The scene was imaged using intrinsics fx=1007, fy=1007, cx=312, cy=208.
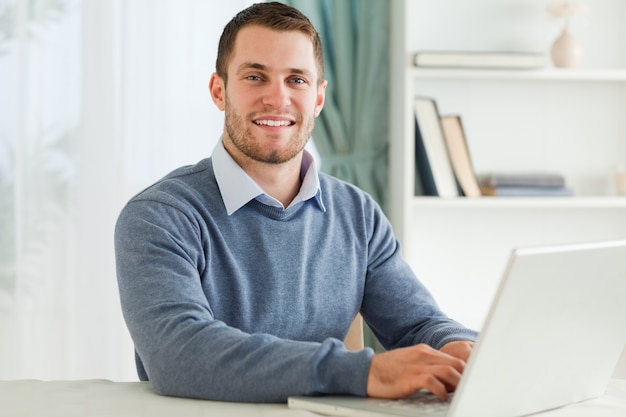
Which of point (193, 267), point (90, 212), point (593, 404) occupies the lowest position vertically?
point (90, 212)

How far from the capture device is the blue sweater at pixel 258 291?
1336 millimetres

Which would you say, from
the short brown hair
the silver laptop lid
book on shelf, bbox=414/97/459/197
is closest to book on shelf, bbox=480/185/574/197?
book on shelf, bbox=414/97/459/197

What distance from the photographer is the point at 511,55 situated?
10.2ft

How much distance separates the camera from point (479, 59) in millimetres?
3072

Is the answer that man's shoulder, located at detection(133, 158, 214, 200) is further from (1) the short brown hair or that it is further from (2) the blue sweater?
(1) the short brown hair

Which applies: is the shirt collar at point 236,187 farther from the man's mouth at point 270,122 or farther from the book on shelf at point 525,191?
the book on shelf at point 525,191

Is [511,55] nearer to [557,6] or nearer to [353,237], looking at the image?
[557,6]

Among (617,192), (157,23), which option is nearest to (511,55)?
(617,192)

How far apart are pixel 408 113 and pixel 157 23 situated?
2.74 ft

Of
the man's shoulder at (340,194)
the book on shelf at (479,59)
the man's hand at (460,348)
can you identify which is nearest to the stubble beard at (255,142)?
the man's shoulder at (340,194)

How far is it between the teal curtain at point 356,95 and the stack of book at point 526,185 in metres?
0.36

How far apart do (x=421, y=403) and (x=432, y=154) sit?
195cm

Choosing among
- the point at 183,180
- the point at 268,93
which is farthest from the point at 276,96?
the point at 183,180

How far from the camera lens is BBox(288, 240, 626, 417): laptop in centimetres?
112
